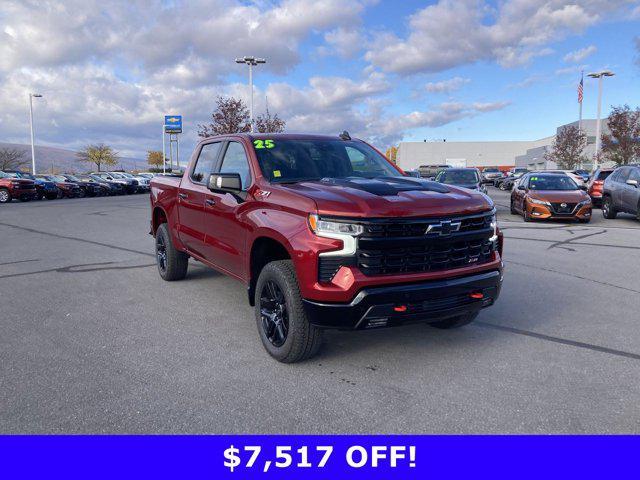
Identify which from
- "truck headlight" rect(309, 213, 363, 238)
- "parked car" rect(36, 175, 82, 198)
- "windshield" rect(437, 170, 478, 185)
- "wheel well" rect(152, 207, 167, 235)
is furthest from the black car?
"truck headlight" rect(309, 213, 363, 238)

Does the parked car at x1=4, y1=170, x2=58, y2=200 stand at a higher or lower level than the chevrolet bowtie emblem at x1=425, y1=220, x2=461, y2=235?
lower

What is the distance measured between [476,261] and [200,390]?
2.29 meters

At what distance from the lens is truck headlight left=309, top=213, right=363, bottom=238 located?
12.0 feet

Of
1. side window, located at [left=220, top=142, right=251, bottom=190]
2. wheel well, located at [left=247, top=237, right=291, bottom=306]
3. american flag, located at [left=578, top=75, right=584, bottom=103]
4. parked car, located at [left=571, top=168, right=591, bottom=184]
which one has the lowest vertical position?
wheel well, located at [left=247, top=237, right=291, bottom=306]

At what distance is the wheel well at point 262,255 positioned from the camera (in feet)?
14.1

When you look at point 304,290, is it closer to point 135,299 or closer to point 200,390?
point 200,390

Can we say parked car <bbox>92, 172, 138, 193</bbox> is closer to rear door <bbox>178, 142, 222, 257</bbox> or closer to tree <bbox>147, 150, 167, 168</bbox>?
rear door <bbox>178, 142, 222, 257</bbox>

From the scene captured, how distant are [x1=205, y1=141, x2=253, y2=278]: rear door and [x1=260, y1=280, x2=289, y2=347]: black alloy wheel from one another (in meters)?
0.51

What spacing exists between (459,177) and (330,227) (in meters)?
13.5

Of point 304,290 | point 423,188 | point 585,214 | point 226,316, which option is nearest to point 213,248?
point 226,316

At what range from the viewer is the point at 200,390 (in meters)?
3.69

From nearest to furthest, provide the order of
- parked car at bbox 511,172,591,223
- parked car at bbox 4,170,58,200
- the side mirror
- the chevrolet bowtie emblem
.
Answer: the chevrolet bowtie emblem, the side mirror, parked car at bbox 511,172,591,223, parked car at bbox 4,170,58,200

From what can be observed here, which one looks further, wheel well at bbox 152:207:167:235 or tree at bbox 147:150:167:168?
tree at bbox 147:150:167:168

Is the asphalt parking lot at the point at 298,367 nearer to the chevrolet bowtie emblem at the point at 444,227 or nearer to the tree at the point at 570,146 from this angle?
the chevrolet bowtie emblem at the point at 444,227
